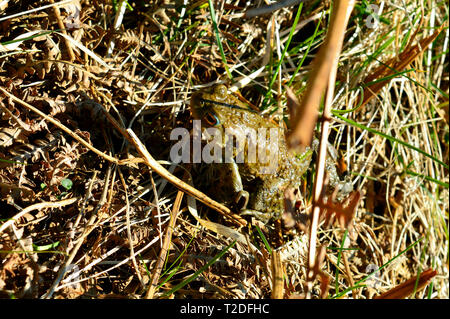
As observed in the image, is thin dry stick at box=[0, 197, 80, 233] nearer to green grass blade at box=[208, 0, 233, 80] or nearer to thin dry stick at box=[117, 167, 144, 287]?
thin dry stick at box=[117, 167, 144, 287]

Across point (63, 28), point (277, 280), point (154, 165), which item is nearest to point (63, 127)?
point (154, 165)

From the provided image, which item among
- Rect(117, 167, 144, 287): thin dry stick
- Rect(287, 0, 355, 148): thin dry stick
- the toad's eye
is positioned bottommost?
Rect(117, 167, 144, 287): thin dry stick

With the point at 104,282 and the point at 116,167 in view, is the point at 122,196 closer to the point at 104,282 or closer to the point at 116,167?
the point at 116,167

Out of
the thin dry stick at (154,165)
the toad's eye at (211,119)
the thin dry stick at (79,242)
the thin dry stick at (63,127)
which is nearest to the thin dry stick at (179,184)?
the thin dry stick at (154,165)

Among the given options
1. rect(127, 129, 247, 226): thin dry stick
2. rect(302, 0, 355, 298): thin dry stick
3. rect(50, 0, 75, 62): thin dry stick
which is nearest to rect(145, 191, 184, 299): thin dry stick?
rect(127, 129, 247, 226): thin dry stick

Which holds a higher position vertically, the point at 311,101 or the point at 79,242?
the point at 311,101

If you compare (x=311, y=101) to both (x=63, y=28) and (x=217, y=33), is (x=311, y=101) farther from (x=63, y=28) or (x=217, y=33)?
(x=63, y=28)

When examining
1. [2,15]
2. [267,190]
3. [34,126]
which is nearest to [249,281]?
[267,190]

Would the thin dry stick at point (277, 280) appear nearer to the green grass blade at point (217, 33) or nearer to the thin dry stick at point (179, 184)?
the thin dry stick at point (179, 184)
